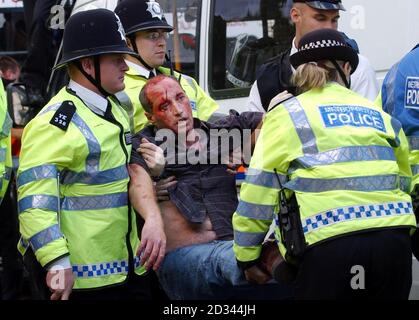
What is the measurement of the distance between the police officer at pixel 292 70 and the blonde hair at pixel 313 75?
103cm

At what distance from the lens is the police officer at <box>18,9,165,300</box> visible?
12.8 ft

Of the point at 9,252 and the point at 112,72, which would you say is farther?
the point at 9,252

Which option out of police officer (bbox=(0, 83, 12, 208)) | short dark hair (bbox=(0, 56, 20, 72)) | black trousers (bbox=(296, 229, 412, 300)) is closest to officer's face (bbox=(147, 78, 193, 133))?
police officer (bbox=(0, 83, 12, 208))

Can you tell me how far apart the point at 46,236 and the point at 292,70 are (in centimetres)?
166

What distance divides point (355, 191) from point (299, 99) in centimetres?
43

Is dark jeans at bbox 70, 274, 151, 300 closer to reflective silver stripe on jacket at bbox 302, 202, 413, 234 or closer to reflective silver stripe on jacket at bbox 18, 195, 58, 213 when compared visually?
reflective silver stripe on jacket at bbox 18, 195, 58, 213

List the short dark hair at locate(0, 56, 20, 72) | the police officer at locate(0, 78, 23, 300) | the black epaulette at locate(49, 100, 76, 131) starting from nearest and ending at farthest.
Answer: the black epaulette at locate(49, 100, 76, 131)
the police officer at locate(0, 78, 23, 300)
the short dark hair at locate(0, 56, 20, 72)

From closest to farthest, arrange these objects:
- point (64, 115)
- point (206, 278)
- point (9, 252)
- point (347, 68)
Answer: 1. point (347, 68)
2. point (64, 115)
3. point (206, 278)
4. point (9, 252)

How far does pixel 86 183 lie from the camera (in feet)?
13.3

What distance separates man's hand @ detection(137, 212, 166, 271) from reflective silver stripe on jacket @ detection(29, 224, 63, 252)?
0.38 m

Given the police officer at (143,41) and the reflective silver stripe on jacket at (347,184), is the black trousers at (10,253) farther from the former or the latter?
the reflective silver stripe on jacket at (347,184)
